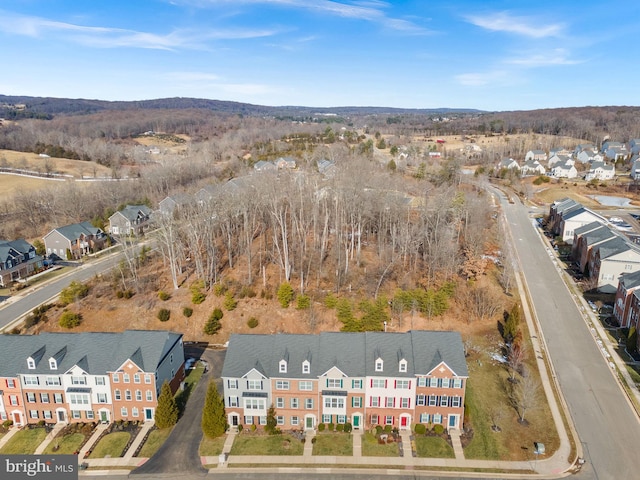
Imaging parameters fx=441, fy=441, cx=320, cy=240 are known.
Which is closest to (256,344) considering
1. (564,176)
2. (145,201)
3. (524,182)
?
(145,201)

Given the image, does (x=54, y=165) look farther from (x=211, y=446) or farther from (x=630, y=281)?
(x=630, y=281)

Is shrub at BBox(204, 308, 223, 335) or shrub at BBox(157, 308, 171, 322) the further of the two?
shrub at BBox(157, 308, 171, 322)

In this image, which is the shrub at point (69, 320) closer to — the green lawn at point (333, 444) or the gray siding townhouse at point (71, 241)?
the gray siding townhouse at point (71, 241)

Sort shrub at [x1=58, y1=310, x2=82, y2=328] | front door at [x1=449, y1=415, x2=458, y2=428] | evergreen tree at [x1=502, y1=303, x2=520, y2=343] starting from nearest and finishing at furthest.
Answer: front door at [x1=449, y1=415, x2=458, y2=428], evergreen tree at [x1=502, y1=303, x2=520, y2=343], shrub at [x1=58, y1=310, x2=82, y2=328]

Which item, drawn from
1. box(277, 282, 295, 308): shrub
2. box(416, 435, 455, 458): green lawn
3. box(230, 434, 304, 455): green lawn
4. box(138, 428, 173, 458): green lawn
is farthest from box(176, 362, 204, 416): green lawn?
box(416, 435, 455, 458): green lawn

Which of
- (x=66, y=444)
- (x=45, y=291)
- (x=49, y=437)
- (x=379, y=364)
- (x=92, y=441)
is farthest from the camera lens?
(x=45, y=291)

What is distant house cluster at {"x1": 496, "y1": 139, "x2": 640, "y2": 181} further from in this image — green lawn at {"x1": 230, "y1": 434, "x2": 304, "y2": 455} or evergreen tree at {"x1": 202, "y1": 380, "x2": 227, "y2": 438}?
evergreen tree at {"x1": 202, "y1": 380, "x2": 227, "y2": 438}

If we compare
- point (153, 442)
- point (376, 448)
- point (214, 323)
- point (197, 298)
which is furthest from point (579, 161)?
point (153, 442)
